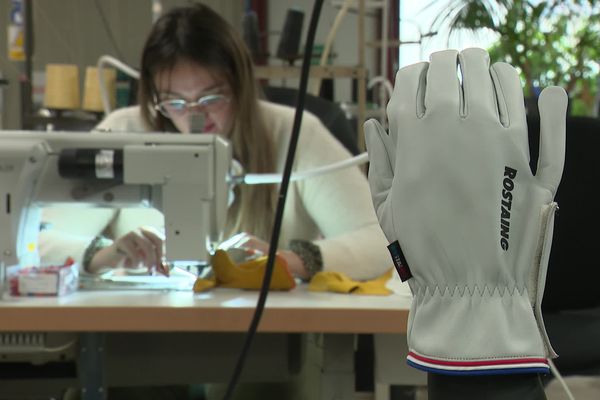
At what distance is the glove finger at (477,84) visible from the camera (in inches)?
20.7

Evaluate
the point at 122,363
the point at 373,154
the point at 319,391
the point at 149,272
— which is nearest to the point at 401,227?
the point at 373,154

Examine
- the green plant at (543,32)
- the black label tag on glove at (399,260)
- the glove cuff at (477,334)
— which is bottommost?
the glove cuff at (477,334)

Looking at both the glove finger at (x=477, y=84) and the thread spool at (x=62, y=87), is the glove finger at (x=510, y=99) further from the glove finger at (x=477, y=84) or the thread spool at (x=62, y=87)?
the thread spool at (x=62, y=87)

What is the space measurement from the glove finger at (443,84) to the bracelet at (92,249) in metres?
0.91

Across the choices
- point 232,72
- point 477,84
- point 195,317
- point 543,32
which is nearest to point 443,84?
point 477,84

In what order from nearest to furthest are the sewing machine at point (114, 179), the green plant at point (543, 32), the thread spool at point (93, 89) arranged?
the sewing machine at point (114, 179) < the thread spool at point (93, 89) < the green plant at point (543, 32)

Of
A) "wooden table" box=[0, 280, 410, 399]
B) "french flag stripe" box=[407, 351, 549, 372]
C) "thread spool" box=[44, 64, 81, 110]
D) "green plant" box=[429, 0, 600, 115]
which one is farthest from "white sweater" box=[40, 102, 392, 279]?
"green plant" box=[429, 0, 600, 115]

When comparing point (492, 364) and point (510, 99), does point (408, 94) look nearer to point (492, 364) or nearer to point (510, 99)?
point (510, 99)

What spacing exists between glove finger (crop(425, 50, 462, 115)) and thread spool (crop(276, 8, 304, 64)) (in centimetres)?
232

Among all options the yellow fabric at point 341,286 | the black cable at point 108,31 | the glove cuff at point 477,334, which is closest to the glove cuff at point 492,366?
the glove cuff at point 477,334

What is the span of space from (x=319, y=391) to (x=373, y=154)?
1.95 ft

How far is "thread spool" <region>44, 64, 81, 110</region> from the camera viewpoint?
→ 2713mm

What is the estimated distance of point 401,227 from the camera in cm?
55

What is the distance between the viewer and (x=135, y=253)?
1267 millimetres
